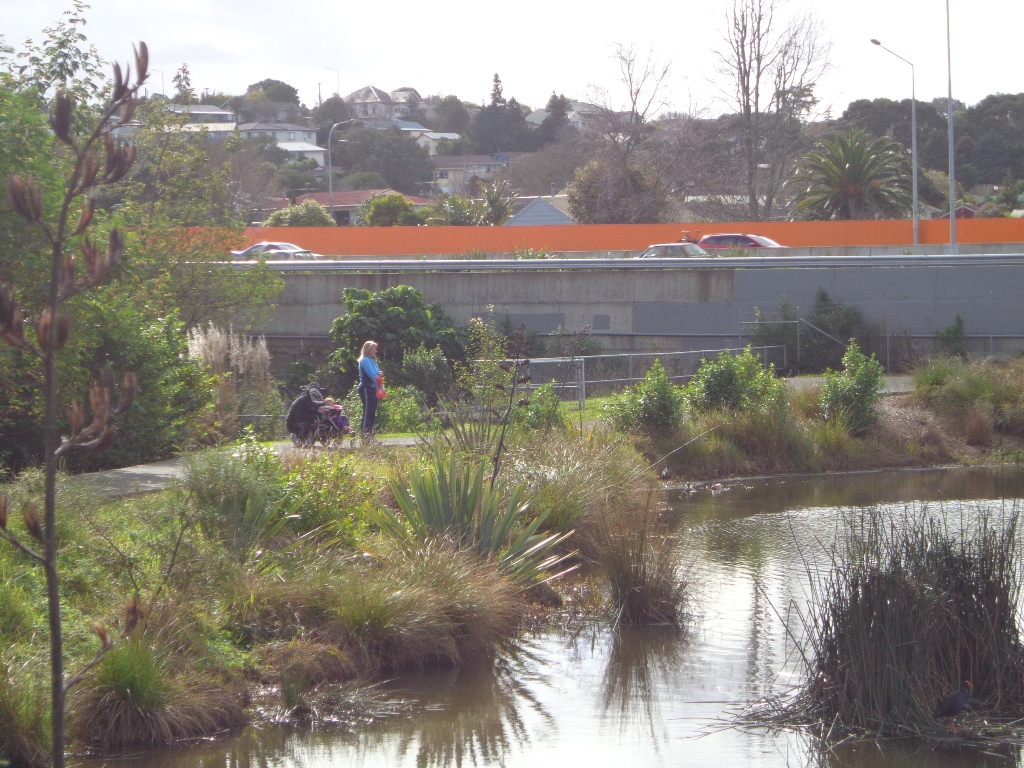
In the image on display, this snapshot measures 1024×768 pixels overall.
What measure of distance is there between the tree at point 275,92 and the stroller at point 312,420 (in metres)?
141

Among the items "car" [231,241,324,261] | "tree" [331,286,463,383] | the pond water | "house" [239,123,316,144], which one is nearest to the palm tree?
"car" [231,241,324,261]

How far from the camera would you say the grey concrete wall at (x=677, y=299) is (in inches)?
1009

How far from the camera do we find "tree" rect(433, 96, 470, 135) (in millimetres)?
139750

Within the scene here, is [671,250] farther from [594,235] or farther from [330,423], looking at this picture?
[330,423]

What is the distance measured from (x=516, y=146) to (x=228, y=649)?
4602 inches

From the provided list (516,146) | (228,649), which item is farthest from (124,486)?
(516,146)

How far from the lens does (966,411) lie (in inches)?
737

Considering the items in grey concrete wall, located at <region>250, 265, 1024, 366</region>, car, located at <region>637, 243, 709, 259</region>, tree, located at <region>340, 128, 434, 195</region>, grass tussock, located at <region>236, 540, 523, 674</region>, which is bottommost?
grass tussock, located at <region>236, 540, 523, 674</region>

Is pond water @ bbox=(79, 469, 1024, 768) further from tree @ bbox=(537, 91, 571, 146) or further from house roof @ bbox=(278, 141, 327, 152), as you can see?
house roof @ bbox=(278, 141, 327, 152)

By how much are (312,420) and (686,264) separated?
16.7 meters

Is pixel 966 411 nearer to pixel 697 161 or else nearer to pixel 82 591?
pixel 82 591

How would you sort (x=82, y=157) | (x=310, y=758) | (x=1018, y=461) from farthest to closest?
1. (x=1018, y=461)
2. (x=310, y=758)
3. (x=82, y=157)

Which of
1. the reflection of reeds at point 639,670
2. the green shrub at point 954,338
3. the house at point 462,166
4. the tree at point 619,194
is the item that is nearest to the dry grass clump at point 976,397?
the green shrub at point 954,338

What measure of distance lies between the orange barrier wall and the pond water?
109ft
